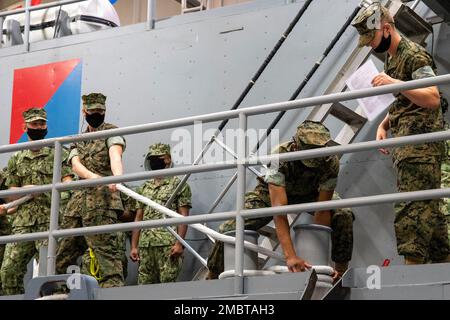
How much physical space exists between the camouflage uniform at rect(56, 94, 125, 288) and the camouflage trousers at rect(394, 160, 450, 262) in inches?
93.0

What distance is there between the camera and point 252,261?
20.4 feet

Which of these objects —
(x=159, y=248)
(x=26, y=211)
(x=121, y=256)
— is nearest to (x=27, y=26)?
(x=26, y=211)

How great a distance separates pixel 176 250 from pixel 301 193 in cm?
209

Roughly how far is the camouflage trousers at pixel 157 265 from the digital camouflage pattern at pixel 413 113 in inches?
106

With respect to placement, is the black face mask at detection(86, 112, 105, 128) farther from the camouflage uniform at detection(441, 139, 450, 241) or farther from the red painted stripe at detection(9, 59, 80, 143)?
the camouflage uniform at detection(441, 139, 450, 241)

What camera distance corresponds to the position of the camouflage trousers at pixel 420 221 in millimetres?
5953

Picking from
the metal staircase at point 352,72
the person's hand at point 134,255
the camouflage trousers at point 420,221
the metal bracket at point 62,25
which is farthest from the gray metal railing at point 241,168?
the metal bracket at point 62,25

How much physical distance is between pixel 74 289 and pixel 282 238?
1.27 metres

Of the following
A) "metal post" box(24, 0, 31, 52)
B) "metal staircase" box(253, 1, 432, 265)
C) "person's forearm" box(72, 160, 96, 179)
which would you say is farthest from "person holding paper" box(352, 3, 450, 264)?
"metal post" box(24, 0, 31, 52)

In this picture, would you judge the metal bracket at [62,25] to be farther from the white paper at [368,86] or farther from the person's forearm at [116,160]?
the white paper at [368,86]

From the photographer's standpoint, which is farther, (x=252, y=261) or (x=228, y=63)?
(x=228, y=63)

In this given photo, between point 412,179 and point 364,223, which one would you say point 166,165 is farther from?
point 412,179

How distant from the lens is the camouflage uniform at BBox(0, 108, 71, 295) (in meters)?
8.23

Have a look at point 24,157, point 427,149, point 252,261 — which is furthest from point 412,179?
point 24,157
